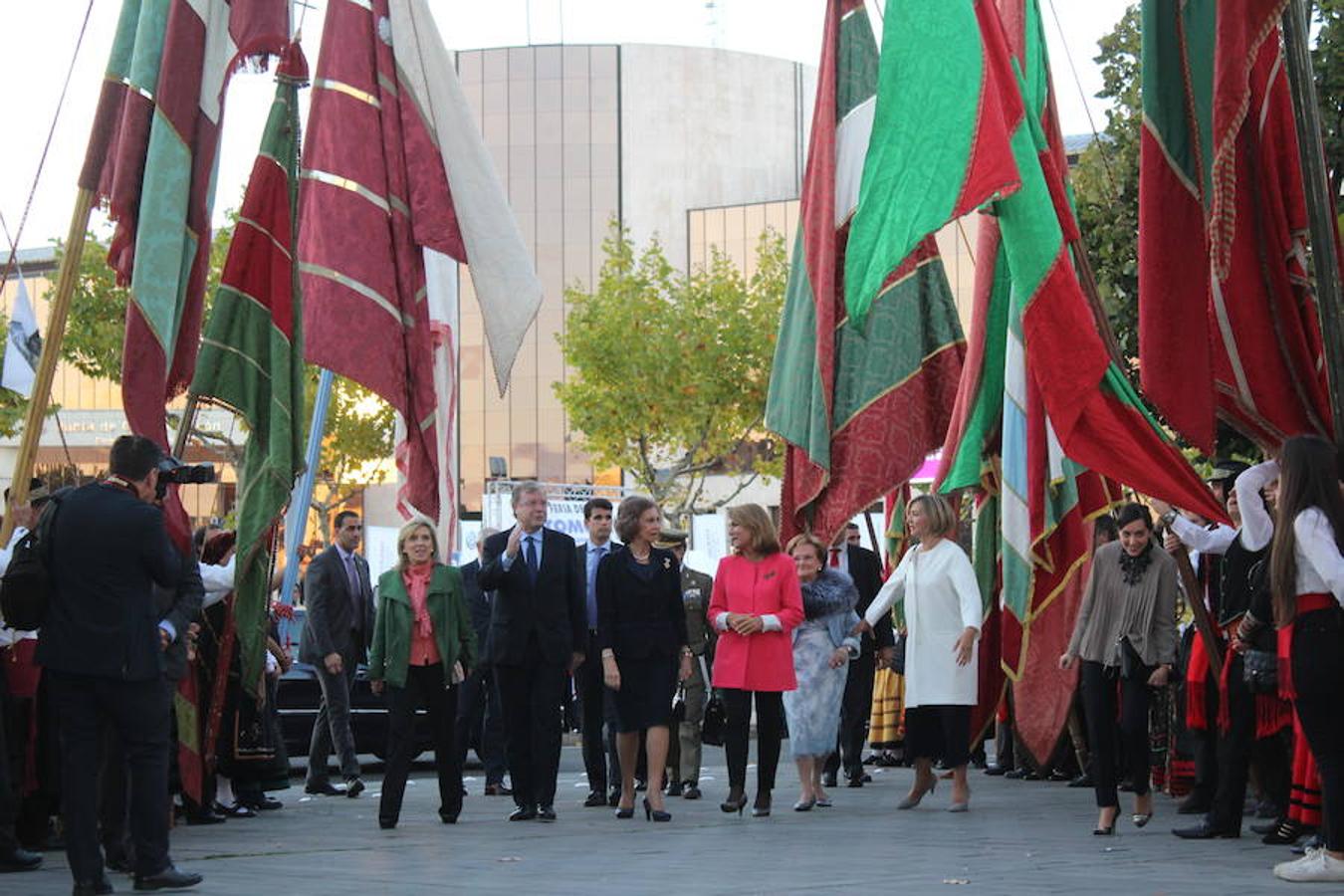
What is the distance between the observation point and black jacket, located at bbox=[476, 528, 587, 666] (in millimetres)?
12953

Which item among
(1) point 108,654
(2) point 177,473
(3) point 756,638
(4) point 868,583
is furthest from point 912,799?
(1) point 108,654

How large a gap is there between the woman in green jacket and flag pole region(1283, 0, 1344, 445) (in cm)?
565

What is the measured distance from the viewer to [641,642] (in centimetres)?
1277

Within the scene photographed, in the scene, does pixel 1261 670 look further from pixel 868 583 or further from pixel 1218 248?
pixel 868 583

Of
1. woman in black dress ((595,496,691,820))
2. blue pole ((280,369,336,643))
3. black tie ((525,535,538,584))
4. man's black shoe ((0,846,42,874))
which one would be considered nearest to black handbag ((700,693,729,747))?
woman in black dress ((595,496,691,820))

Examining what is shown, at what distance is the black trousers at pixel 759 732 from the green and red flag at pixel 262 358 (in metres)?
2.86

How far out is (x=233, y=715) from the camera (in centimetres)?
1385

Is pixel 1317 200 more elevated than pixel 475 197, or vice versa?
pixel 475 197

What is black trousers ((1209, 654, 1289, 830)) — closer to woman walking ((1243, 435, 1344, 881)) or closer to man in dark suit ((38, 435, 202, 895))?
woman walking ((1243, 435, 1344, 881))

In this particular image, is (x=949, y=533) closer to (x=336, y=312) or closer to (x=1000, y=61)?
(x=1000, y=61)

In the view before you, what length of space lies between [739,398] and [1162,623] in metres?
41.5

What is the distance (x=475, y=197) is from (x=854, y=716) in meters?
5.06

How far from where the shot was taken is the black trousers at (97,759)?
859 cm

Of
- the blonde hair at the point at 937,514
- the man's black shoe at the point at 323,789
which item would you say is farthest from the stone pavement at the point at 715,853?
the blonde hair at the point at 937,514
